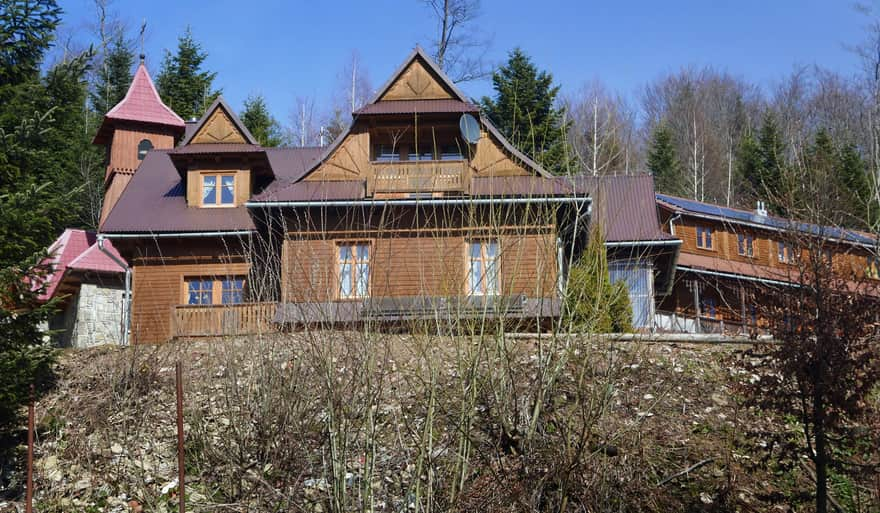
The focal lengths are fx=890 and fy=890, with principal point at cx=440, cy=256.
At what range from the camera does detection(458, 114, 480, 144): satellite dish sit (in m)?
21.1

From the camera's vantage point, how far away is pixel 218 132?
24641mm

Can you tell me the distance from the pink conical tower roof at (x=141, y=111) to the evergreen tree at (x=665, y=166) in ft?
80.4

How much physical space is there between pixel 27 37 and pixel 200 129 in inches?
386

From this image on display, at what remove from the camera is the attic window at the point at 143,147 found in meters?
31.5

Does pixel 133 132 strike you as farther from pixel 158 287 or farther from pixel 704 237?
pixel 704 237

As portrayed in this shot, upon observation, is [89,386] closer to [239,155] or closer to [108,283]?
[239,155]

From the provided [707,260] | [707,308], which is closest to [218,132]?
[707,308]

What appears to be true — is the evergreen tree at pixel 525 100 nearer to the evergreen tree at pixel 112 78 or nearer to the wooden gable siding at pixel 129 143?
the wooden gable siding at pixel 129 143

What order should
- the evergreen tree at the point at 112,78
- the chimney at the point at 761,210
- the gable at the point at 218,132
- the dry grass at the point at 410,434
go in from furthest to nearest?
the evergreen tree at the point at 112,78, the chimney at the point at 761,210, the gable at the point at 218,132, the dry grass at the point at 410,434

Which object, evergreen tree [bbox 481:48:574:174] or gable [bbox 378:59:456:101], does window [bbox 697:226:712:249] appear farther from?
gable [bbox 378:59:456:101]

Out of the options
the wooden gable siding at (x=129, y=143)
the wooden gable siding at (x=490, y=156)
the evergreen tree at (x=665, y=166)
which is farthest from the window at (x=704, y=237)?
the wooden gable siding at (x=129, y=143)

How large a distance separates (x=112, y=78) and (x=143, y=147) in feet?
54.8

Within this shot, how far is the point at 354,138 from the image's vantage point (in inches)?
904

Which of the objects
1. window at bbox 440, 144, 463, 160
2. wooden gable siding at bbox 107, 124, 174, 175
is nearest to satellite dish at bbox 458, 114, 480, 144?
window at bbox 440, 144, 463, 160
